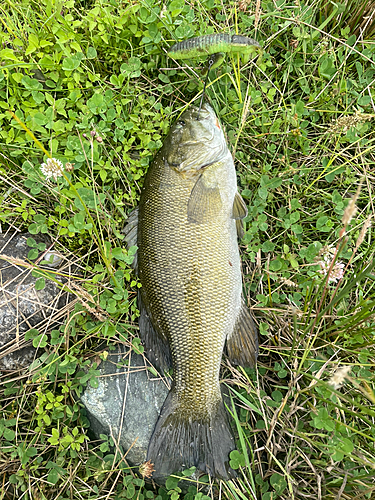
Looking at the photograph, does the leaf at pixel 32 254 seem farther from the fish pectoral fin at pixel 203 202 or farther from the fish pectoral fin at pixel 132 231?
the fish pectoral fin at pixel 203 202

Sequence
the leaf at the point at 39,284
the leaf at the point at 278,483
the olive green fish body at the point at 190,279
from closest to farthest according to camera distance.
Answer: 1. the leaf at the point at 278,483
2. the olive green fish body at the point at 190,279
3. the leaf at the point at 39,284

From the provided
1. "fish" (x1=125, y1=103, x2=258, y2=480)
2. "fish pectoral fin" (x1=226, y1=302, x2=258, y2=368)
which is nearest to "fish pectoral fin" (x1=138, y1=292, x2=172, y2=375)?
"fish" (x1=125, y1=103, x2=258, y2=480)

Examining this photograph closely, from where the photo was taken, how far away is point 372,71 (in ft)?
8.84

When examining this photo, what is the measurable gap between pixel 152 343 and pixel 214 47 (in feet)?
7.23

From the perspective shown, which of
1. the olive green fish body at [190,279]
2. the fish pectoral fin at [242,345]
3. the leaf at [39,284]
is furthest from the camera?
the fish pectoral fin at [242,345]

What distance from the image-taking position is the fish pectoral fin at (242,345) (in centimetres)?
247

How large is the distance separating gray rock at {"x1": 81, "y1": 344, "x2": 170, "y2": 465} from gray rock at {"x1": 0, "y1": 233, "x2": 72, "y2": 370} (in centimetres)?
59

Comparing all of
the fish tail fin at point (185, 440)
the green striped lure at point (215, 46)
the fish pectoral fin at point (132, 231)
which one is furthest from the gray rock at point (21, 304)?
the green striped lure at point (215, 46)

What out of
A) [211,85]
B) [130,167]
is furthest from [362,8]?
[130,167]

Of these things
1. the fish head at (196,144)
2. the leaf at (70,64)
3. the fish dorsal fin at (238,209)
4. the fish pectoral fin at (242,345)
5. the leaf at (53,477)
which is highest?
the leaf at (70,64)

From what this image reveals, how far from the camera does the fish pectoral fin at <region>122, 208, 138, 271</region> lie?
2.48 m

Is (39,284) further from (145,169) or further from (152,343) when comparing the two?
(145,169)

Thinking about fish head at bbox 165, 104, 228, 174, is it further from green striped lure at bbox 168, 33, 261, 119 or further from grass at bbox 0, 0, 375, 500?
grass at bbox 0, 0, 375, 500

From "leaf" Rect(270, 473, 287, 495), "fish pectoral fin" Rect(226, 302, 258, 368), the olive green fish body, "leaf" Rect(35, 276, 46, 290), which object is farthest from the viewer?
"fish pectoral fin" Rect(226, 302, 258, 368)
